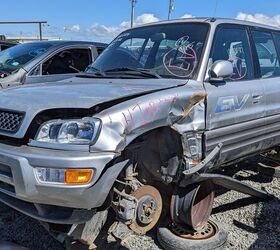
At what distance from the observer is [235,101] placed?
3812 mm

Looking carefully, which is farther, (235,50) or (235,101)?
(235,50)

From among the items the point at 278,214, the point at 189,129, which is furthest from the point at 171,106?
the point at 278,214

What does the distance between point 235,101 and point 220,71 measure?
0.44 metres

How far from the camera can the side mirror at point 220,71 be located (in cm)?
350

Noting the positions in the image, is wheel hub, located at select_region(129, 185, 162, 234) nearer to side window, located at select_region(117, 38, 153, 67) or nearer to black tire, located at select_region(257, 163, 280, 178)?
side window, located at select_region(117, 38, 153, 67)

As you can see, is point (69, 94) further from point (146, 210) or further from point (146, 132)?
point (146, 210)

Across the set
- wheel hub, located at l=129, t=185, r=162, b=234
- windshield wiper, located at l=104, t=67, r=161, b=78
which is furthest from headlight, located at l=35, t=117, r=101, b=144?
windshield wiper, located at l=104, t=67, r=161, b=78

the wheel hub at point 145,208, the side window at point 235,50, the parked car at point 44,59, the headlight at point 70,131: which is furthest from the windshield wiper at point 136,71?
the parked car at point 44,59

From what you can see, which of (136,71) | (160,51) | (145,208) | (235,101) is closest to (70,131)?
(145,208)

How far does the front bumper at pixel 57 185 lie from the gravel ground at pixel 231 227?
3.31ft

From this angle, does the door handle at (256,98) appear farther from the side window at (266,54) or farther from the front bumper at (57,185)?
the front bumper at (57,185)

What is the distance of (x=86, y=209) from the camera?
107 inches

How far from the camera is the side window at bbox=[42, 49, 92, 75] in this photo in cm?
642

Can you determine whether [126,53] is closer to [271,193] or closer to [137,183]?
[137,183]
